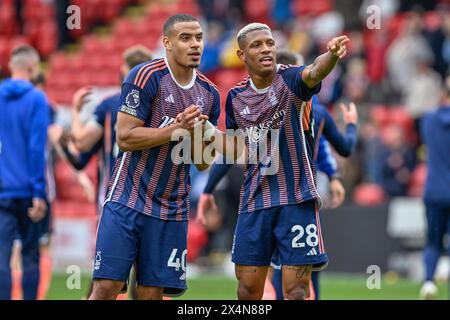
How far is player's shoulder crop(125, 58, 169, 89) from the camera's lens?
24.9 ft

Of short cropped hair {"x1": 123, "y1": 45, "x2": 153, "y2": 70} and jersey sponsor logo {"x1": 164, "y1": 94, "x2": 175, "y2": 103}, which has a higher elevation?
short cropped hair {"x1": 123, "y1": 45, "x2": 153, "y2": 70}

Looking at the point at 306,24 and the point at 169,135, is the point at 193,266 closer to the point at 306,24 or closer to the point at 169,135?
the point at 306,24

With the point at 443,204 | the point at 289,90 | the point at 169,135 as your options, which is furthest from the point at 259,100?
the point at 443,204

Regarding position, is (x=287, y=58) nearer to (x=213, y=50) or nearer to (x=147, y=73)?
(x=147, y=73)

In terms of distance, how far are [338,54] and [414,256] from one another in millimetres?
9254

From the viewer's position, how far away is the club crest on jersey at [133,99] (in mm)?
7535

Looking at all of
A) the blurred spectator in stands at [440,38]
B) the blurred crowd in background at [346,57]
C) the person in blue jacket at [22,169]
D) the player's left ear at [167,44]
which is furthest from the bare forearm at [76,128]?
the blurred spectator in stands at [440,38]

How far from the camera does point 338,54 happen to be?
7145mm

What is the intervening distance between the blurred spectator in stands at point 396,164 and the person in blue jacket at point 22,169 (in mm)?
7781

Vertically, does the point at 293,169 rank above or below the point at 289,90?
below

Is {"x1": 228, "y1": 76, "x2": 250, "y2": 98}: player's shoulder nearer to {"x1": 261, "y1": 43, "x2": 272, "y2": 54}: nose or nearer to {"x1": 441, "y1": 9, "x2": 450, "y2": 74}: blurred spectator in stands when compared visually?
{"x1": 261, "y1": 43, "x2": 272, "y2": 54}: nose

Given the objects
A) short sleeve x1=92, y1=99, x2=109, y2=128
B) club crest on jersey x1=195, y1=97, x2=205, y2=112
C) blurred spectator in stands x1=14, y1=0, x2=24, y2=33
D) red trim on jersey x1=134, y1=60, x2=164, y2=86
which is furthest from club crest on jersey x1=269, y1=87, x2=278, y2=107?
blurred spectator in stands x1=14, y1=0, x2=24, y2=33

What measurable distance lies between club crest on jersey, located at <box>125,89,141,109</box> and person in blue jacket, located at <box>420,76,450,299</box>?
18.0 feet

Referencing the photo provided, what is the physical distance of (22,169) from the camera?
9992 mm
